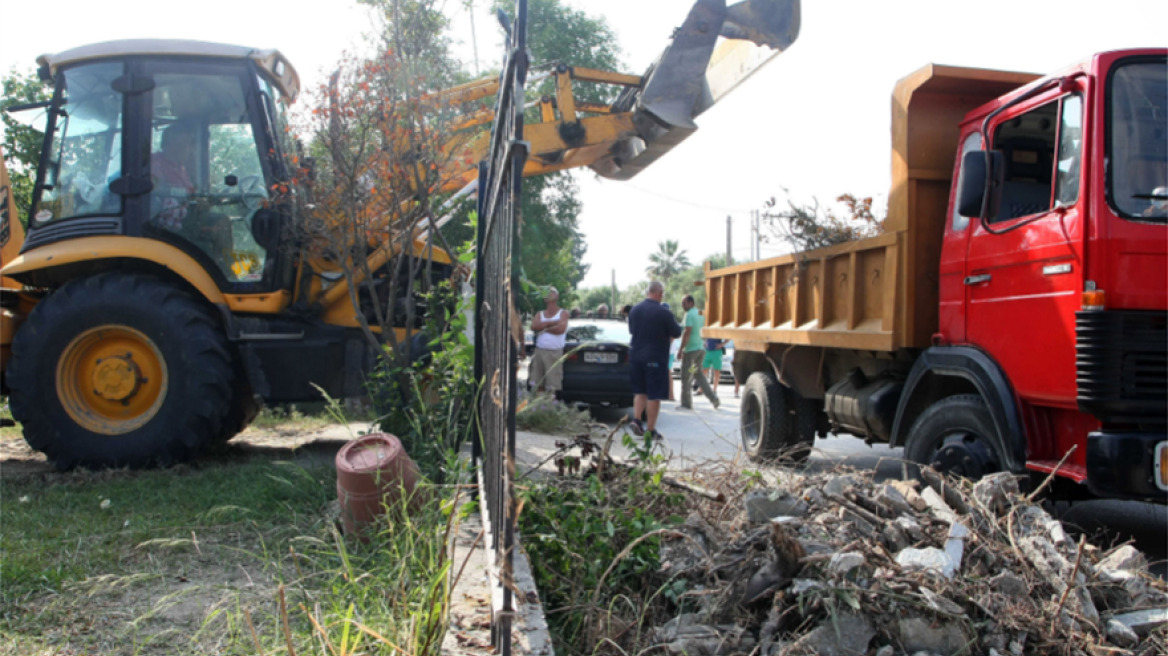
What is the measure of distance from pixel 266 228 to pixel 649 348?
3.98 metres

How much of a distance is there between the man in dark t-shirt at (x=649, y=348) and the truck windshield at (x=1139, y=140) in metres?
4.83

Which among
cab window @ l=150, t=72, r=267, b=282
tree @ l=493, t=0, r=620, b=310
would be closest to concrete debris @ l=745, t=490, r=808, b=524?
cab window @ l=150, t=72, r=267, b=282

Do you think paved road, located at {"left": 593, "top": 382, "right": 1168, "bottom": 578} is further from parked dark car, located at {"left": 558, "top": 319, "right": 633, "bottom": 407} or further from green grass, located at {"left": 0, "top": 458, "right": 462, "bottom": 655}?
green grass, located at {"left": 0, "top": 458, "right": 462, "bottom": 655}

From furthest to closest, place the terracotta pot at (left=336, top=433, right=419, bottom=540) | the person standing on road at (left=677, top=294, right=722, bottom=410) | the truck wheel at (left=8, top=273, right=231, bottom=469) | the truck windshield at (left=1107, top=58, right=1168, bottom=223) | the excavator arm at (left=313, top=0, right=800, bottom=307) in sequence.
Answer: the person standing on road at (left=677, top=294, right=722, bottom=410) → the excavator arm at (left=313, top=0, right=800, bottom=307) → the truck wheel at (left=8, top=273, right=231, bottom=469) → the truck windshield at (left=1107, top=58, right=1168, bottom=223) → the terracotta pot at (left=336, top=433, right=419, bottom=540)

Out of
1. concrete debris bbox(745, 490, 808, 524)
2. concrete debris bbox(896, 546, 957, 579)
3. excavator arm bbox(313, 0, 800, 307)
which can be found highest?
excavator arm bbox(313, 0, 800, 307)

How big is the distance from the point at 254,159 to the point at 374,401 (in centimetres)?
241

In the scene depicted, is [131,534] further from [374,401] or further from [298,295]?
[298,295]

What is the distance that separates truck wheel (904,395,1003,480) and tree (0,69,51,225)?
10455 mm

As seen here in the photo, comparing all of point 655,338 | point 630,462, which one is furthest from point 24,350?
point 655,338

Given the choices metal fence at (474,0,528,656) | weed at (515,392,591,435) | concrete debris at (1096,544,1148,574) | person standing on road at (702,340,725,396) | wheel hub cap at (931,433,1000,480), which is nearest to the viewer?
metal fence at (474,0,528,656)

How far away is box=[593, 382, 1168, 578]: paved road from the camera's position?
4914mm

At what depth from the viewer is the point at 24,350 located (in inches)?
240

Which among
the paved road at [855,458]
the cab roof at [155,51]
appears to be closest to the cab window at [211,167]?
the cab roof at [155,51]

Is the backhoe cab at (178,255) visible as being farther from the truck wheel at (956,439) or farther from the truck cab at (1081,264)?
the truck wheel at (956,439)
